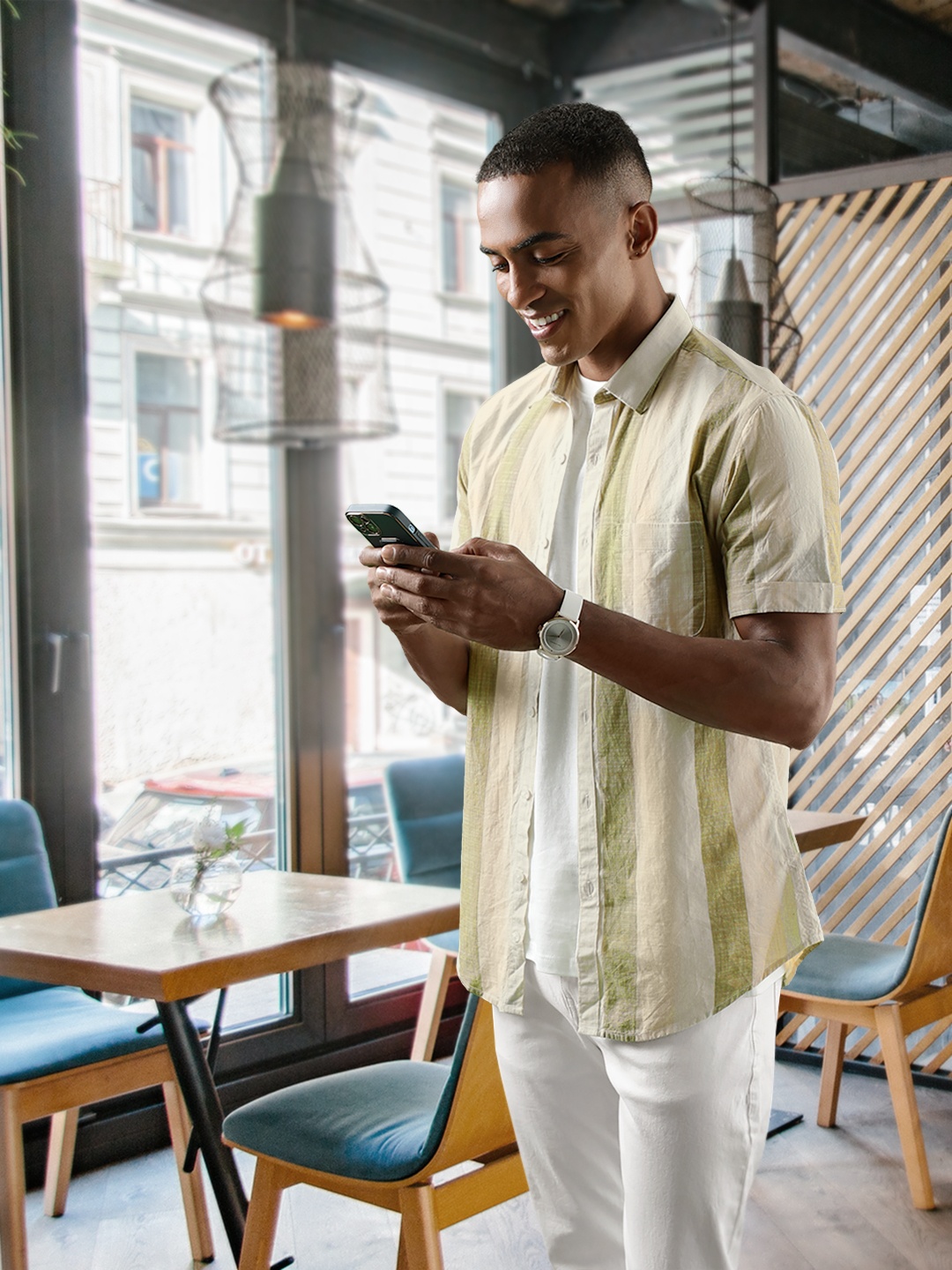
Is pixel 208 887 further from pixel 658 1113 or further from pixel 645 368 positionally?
pixel 645 368

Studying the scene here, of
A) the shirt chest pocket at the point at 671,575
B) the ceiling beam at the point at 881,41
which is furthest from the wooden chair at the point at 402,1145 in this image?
the ceiling beam at the point at 881,41

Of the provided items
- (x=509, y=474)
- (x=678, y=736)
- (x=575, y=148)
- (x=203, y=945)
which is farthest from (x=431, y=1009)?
(x=575, y=148)

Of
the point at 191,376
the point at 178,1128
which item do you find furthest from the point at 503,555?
the point at 191,376

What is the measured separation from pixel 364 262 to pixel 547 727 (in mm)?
2077

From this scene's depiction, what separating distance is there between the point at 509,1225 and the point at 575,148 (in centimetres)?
225

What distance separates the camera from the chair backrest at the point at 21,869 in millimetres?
2762

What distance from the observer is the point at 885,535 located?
3.80 metres

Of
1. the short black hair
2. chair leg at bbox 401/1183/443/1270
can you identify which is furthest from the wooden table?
the short black hair

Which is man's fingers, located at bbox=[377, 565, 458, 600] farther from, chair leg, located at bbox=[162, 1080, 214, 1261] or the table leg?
chair leg, located at bbox=[162, 1080, 214, 1261]

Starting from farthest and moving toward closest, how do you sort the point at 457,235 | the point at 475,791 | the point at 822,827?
the point at 457,235, the point at 822,827, the point at 475,791

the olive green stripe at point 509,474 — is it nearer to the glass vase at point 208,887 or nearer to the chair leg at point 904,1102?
the glass vase at point 208,887

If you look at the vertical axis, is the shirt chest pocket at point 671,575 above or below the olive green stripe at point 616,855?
above

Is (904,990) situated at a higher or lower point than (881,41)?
lower

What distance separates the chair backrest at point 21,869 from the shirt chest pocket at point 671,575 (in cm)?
191
